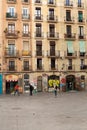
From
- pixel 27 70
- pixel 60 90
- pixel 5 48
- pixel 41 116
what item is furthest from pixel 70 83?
pixel 41 116

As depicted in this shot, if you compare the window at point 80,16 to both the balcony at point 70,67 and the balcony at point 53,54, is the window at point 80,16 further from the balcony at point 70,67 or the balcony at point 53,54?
the balcony at point 70,67

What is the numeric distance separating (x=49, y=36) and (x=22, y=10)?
19.9ft

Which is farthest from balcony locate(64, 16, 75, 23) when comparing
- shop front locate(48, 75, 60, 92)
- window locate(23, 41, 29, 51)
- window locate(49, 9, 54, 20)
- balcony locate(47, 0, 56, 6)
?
shop front locate(48, 75, 60, 92)

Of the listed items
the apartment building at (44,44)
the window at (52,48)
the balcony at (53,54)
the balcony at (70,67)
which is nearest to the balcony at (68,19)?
the apartment building at (44,44)

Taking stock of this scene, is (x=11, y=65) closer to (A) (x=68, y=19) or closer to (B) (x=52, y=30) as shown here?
(B) (x=52, y=30)

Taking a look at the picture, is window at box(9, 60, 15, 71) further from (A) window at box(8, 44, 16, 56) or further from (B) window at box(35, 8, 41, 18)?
(B) window at box(35, 8, 41, 18)

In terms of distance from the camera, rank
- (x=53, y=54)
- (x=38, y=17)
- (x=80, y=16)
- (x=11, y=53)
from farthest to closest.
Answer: (x=80, y=16) → (x=53, y=54) → (x=38, y=17) → (x=11, y=53)

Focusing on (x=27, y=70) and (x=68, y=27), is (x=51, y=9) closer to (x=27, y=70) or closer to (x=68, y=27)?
(x=68, y=27)

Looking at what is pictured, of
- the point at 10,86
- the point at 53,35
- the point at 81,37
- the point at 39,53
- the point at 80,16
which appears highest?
the point at 80,16

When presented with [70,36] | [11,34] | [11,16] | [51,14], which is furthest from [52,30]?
[11,16]

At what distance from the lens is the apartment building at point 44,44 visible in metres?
60.3

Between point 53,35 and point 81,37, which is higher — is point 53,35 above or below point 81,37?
above

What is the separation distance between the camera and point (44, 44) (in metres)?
62.0

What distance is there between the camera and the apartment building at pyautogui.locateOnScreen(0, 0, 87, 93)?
60281mm
